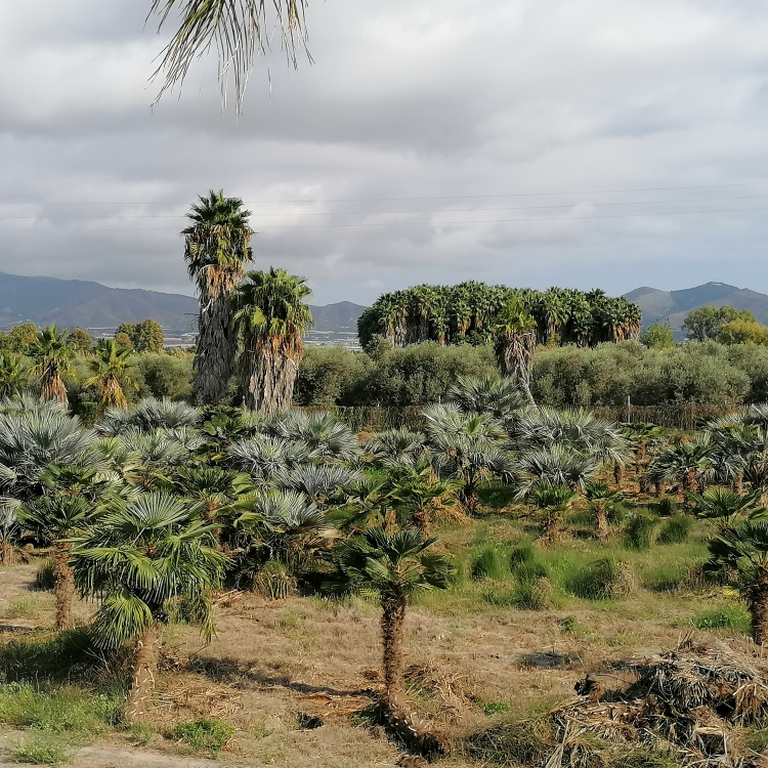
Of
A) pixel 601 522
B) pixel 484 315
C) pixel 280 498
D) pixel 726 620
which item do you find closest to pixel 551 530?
pixel 601 522

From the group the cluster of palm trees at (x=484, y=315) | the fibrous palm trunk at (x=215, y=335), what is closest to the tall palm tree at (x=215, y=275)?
the fibrous palm trunk at (x=215, y=335)

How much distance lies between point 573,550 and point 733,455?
6.19 meters

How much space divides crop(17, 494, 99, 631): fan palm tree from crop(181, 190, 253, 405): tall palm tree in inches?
849

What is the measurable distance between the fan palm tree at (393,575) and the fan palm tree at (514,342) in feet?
77.0

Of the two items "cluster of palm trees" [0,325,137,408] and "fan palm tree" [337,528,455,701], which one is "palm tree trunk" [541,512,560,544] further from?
"cluster of palm trees" [0,325,137,408]

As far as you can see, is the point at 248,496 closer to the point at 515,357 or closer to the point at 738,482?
the point at 738,482

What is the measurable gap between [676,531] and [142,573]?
46.5ft

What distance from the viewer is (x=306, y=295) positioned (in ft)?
101

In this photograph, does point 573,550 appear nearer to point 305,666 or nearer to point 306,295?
point 305,666

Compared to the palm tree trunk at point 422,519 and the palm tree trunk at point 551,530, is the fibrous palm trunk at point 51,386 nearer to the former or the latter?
the palm tree trunk at point 422,519

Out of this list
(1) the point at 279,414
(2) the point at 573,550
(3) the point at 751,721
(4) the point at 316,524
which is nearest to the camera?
(3) the point at 751,721

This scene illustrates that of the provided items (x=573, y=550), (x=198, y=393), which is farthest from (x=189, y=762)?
(x=198, y=393)

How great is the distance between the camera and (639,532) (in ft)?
60.0

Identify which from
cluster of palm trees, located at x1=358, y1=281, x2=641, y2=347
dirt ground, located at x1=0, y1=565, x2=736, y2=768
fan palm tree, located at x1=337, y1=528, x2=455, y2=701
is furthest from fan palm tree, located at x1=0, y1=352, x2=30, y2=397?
cluster of palm trees, located at x1=358, y1=281, x2=641, y2=347
